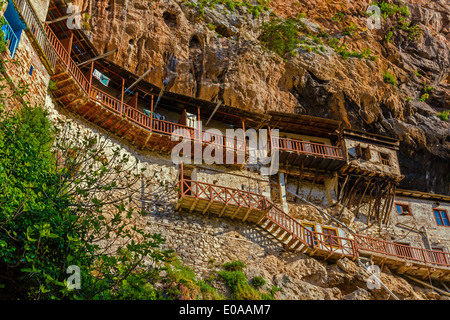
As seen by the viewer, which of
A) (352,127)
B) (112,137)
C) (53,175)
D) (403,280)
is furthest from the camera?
(352,127)

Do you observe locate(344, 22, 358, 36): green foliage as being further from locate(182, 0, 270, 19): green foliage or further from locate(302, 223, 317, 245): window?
locate(302, 223, 317, 245): window

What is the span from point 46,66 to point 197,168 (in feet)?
26.6

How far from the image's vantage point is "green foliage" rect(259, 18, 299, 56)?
27.9 meters

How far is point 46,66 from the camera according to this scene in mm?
16094

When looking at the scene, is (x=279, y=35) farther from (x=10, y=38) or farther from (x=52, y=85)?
(x=10, y=38)

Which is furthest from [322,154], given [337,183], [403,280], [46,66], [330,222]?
[46,66]

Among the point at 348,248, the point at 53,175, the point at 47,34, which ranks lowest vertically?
the point at 348,248

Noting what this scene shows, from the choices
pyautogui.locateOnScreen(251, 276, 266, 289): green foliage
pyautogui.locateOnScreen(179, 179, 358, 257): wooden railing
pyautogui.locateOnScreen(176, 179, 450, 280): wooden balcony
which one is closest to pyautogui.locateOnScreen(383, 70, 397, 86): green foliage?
pyautogui.locateOnScreen(176, 179, 450, 280): wooden balcony

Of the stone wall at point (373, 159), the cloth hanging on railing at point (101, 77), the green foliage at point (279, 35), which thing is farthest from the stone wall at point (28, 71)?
the stone wall at point (373, 159)

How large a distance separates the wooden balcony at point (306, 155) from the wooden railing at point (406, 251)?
3977mm

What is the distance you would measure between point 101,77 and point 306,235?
11299 mm

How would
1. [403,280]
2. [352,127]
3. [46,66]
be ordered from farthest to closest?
[352,127], [403,280], [46,66]

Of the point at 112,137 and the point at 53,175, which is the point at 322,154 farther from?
the point at 53,175
